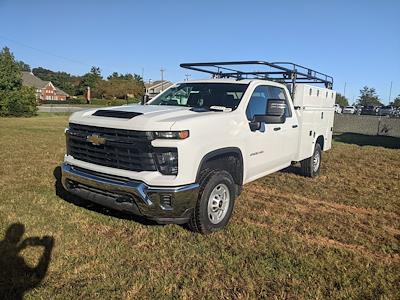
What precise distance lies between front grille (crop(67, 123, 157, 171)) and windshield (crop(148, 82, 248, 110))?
158cm

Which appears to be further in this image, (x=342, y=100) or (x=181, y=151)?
(x=342, y=100)

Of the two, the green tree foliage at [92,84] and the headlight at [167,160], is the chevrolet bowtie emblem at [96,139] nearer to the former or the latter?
the headlight at [167,160]

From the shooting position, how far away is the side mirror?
5.03 m

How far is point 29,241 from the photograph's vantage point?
13.5 ft

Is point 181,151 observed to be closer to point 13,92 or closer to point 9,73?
point 13,92

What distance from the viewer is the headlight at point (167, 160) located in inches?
154

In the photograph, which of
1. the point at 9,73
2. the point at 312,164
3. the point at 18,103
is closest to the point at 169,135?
the point at 312,164

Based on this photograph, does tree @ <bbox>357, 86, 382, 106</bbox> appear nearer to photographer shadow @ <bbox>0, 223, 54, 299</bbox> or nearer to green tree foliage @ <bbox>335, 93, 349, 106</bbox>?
green tree foliage @ <bbox>335, 93, 349, 106</bbox>

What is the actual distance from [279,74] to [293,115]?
1.19 m

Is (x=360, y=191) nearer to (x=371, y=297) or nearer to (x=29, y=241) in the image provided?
(x=371, y=297)

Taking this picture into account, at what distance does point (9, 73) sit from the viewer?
115 feet

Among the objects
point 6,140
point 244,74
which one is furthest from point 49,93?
point 244,74

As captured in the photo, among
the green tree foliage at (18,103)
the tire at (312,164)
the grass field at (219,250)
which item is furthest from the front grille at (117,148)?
the green tree foliage at (18,103)

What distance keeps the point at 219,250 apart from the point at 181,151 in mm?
1168
